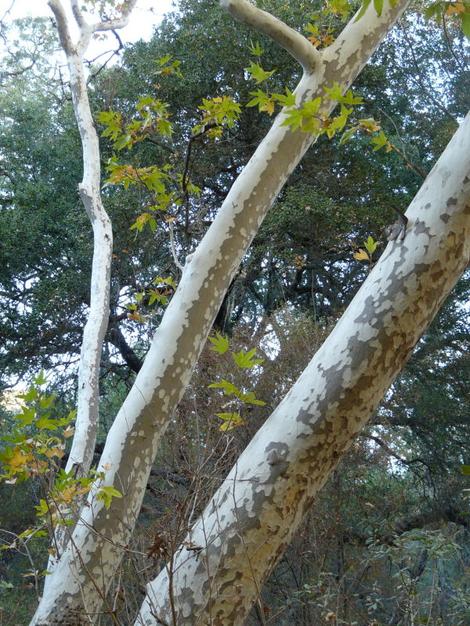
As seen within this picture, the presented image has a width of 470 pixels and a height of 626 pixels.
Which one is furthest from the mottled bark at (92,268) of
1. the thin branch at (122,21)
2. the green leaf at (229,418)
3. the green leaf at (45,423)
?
the green leaf at (229,418)

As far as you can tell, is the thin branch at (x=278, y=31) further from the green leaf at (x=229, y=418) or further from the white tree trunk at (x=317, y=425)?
the green leaf at (x=229, y=418)

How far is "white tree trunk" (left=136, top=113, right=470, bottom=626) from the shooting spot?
1505 millimetres

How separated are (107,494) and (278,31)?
72.7 inches

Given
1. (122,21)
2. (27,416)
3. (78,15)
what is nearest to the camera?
(27,416)

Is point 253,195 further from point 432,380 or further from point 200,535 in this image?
point 432,380

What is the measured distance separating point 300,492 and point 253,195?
52.7 inches

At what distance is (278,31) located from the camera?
2596mm

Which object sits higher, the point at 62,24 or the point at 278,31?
the point at 62,24

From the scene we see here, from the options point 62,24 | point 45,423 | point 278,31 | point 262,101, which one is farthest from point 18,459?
point 62,24

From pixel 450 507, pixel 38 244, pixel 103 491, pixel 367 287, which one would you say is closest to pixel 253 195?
pixel 367 287

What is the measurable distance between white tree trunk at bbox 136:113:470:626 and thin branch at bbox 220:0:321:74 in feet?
3.92

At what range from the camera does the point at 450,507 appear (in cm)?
802

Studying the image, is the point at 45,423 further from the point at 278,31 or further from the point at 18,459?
the point at 278,31

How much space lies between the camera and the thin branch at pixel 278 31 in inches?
102
